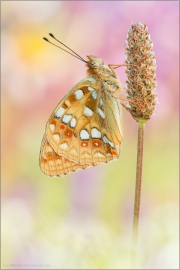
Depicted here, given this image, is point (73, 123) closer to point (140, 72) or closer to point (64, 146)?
point (64, 146)

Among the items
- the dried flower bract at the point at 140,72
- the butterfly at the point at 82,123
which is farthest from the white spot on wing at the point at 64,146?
the dried flower bract at the point at 140,72

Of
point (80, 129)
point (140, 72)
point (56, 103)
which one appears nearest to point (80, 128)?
point (80, 129)

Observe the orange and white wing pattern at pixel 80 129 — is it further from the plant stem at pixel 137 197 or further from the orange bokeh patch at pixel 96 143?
the plant stem at pixel 137 197

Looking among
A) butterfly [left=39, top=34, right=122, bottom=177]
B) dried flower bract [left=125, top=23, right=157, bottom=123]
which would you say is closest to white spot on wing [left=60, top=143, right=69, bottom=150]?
butterfly [left=39, top=34, right=122, bottom=177]

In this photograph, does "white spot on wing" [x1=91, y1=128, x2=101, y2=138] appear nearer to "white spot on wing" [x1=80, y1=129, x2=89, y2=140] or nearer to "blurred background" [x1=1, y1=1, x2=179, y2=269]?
"white spot on wing" [x1=80, y1=129, x2=89, y2=140]

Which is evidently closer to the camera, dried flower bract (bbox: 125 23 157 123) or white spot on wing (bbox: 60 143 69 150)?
dried flower bract (bbox: 125 23 157 123)

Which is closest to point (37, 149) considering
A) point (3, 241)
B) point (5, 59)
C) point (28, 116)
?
point (28, 116)
